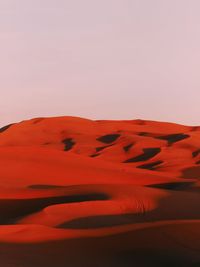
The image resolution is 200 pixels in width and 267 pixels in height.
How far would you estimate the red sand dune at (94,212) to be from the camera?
9.12 metres

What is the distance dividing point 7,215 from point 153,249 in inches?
235

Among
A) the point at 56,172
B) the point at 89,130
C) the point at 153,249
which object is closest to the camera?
the point at 153,249

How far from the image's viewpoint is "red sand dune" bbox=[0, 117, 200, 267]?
912 cm

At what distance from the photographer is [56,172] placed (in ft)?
81.0

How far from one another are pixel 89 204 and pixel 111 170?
1252cm

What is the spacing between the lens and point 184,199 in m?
15.9

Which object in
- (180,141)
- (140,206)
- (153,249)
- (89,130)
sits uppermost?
(89,130)

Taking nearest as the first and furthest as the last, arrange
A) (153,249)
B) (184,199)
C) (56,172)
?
(153,249)
(184,199)
(56,172)

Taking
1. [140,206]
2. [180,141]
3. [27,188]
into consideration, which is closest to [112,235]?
[140,206]

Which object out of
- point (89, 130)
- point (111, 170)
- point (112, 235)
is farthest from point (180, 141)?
point (112, 235)

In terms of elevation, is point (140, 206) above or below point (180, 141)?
below

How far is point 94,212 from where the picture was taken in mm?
13195

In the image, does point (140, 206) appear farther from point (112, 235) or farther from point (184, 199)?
point (112, 235)

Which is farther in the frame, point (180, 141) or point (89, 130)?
point (89, 130)
